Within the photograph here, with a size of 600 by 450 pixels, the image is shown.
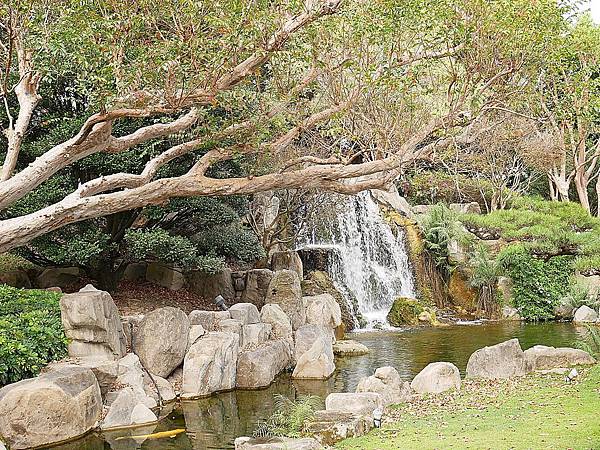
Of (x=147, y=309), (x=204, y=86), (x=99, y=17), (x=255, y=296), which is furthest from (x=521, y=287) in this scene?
(x=99, y=17)

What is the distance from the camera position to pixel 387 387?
10.2 m

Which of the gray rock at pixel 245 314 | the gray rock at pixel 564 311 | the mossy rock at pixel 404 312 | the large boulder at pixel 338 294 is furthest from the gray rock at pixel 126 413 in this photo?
the gray rock at pixel 564 311

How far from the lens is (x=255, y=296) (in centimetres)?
1864

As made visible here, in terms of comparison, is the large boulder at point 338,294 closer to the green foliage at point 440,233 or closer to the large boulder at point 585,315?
the green foliage at point 440,233

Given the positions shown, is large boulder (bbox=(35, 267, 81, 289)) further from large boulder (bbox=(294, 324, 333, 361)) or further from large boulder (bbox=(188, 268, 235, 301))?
large boulder (bbox=(294, 324, 333, 361))

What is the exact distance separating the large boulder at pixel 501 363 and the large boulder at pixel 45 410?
6.08 m

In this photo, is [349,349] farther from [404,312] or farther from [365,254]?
Answer: [365,254]

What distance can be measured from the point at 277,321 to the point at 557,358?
230 inches

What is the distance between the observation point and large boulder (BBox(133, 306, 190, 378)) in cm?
1207

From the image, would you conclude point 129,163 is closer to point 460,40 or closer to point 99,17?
point 99,17

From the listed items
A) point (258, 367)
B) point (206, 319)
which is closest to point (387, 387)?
point (258, 367)

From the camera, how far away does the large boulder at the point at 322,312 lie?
17391 mm

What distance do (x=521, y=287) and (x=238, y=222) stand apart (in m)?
10.3

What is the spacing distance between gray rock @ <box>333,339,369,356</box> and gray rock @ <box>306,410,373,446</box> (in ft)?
25.3
